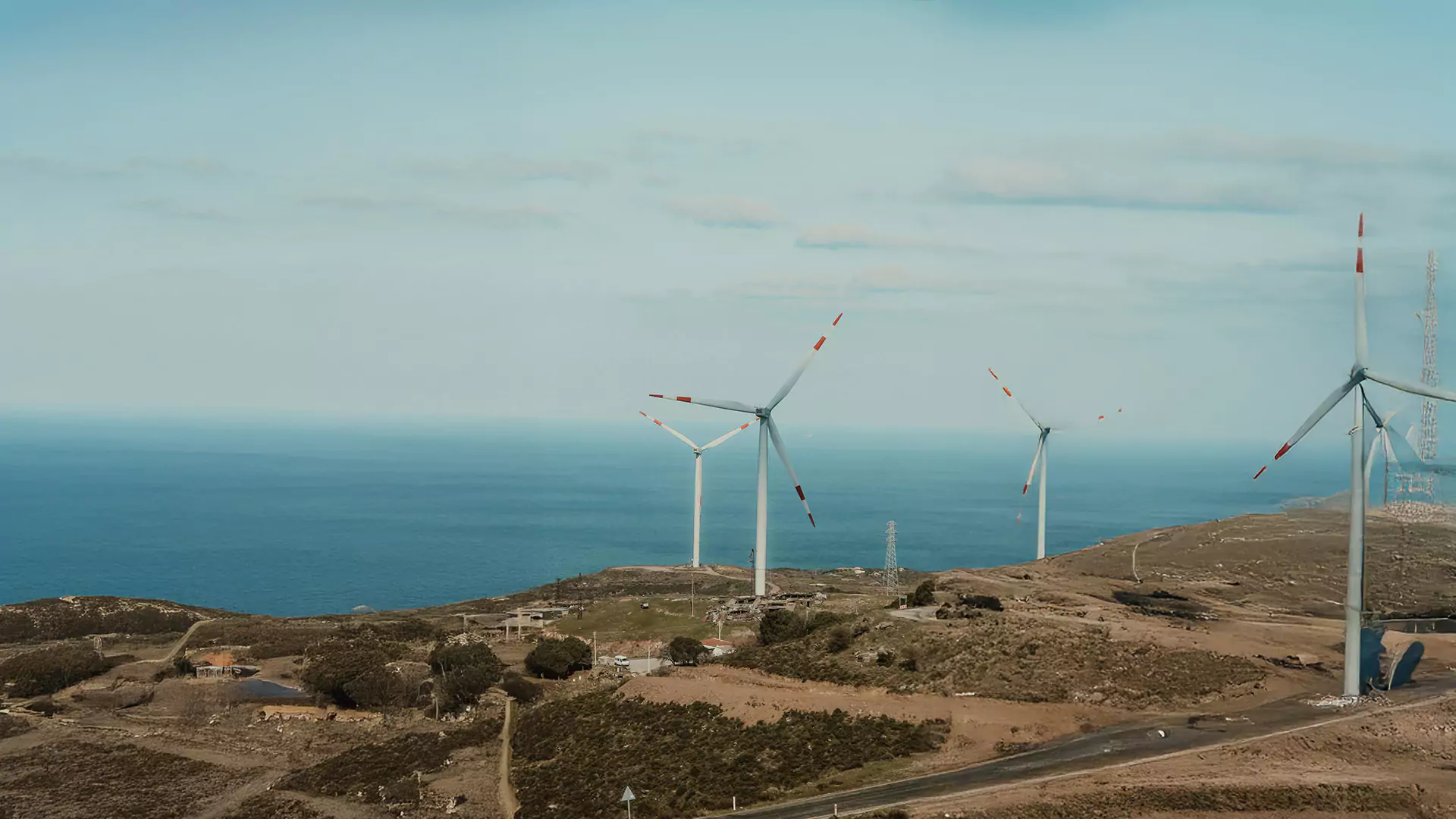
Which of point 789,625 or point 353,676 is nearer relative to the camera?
point 353,676

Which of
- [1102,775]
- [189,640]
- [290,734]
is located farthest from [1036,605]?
[189,640]

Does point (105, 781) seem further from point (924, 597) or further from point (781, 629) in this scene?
point (924, 597)

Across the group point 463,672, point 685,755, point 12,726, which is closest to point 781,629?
point 463,672

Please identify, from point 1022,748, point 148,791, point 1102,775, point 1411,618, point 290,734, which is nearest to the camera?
point 1102,775

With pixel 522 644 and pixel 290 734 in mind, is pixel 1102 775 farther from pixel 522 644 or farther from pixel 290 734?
pixel 522 644

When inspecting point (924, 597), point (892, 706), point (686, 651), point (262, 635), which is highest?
point (924, 597)

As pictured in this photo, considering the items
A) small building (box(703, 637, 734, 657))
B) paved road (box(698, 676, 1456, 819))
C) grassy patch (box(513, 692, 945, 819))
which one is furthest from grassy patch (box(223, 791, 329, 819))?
small building (box(703, 637, 734, 657))
